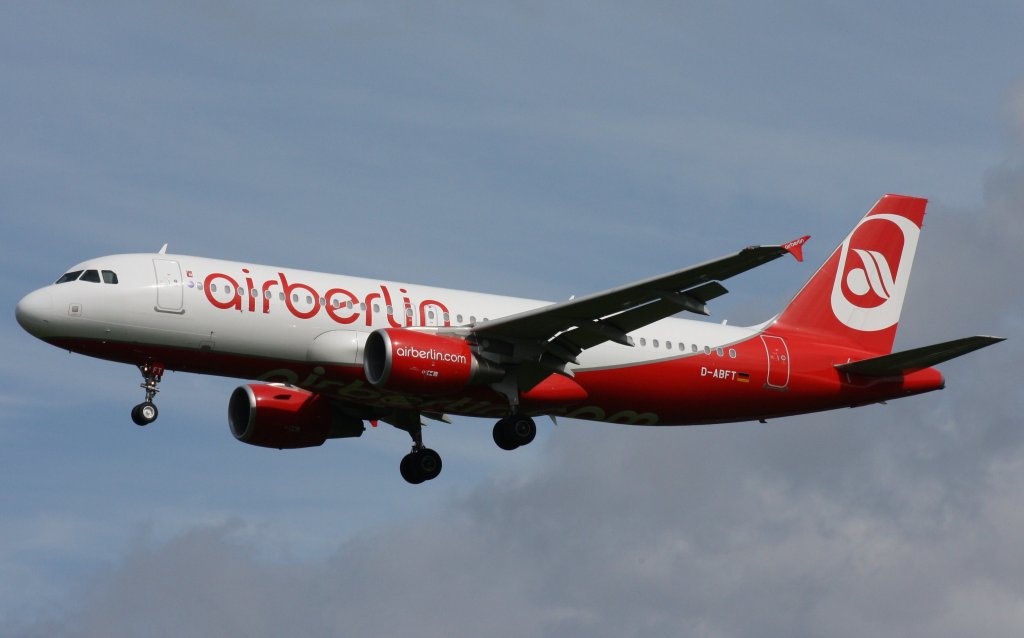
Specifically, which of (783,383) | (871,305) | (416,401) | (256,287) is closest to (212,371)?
(256,287)

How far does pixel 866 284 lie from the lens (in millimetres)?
48562

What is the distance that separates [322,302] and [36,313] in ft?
22.2

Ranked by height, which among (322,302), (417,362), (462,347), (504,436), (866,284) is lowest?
(504,436)

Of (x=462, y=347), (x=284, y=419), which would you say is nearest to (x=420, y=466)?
(x=284, y=419)

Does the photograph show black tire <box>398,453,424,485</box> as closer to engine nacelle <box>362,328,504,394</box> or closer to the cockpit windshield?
engine nacelle <box>362,328,504,394</box>

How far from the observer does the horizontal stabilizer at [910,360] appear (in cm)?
4225

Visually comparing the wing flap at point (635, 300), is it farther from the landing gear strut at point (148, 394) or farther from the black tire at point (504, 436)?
the landing gear strut at point (148, 394)

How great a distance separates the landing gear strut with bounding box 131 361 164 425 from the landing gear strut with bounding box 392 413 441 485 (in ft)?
27.5

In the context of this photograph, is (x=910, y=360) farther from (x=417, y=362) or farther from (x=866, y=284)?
(x=417, y=362)

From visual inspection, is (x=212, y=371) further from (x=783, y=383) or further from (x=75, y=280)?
(x=783, y=383)

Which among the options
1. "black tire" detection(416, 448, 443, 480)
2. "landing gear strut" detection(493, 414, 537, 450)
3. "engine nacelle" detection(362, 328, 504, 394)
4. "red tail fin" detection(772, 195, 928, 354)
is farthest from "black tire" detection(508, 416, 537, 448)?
"red tail fin" detection(772, 195, 928, 354)

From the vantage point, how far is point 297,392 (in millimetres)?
45469

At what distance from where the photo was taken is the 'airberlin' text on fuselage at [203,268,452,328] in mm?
39656

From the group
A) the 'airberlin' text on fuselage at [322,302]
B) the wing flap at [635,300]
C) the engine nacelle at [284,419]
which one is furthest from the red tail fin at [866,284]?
the engine nacelle at [284,419]
